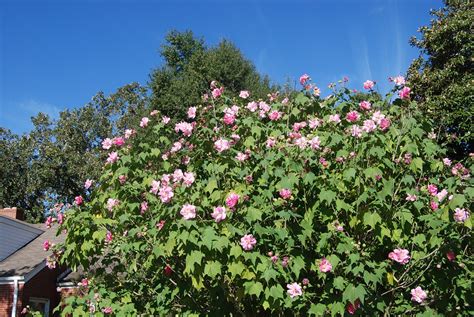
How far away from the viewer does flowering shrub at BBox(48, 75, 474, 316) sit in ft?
13.2

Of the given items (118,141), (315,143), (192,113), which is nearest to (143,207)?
(118,141)

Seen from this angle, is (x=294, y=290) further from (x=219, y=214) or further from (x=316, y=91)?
(x=316, y=91)

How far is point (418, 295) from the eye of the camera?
419 cm

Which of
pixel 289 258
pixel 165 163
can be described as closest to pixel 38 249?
pixel 165 163

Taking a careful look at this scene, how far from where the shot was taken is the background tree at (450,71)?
1301 cm

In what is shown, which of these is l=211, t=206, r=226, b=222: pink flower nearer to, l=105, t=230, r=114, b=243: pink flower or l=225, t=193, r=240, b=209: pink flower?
l=225, t=193, r=240, b=209: pink flower

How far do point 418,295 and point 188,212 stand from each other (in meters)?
2.10

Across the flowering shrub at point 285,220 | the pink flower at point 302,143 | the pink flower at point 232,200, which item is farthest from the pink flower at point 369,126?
the pink flower at point 232,200

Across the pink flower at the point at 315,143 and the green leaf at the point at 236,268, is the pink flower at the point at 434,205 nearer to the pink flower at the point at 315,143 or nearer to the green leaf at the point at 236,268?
the pink flower at the point at 315,143

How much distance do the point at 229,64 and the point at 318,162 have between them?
1692 centimetres

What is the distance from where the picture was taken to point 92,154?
1075 inches

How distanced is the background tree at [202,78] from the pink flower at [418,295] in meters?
15.4

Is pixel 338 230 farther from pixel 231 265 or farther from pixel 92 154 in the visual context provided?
pixel 92 154

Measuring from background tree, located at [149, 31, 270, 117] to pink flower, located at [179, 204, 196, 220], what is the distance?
15551 mm
